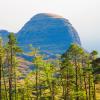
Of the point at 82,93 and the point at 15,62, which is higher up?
the point at 15,62

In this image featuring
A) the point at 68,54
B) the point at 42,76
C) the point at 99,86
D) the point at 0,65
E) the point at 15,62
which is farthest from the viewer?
Answer: the point at 99,86

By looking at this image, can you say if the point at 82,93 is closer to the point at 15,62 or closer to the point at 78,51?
the point at 78,51

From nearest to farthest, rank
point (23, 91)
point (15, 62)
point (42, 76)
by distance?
point (15, 62)
point (42, 76)
point (23, 91)

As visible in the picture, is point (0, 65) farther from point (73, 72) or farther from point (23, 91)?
point (23, 91)

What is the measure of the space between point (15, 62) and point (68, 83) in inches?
740

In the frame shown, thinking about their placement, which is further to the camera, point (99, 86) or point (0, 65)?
point (99, 86)

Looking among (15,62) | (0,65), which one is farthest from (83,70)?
(0,65)

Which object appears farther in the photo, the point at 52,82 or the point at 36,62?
the point at 52,82

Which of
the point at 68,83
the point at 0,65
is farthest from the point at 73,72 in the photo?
the point at 0,65

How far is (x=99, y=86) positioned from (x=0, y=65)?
326 feet

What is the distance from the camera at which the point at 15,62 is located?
2830 inches

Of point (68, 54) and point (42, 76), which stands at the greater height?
point (68, 54)

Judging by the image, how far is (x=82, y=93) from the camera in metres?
81.3

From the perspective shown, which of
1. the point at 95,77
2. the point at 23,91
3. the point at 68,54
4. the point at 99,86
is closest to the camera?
the point at 68,54
